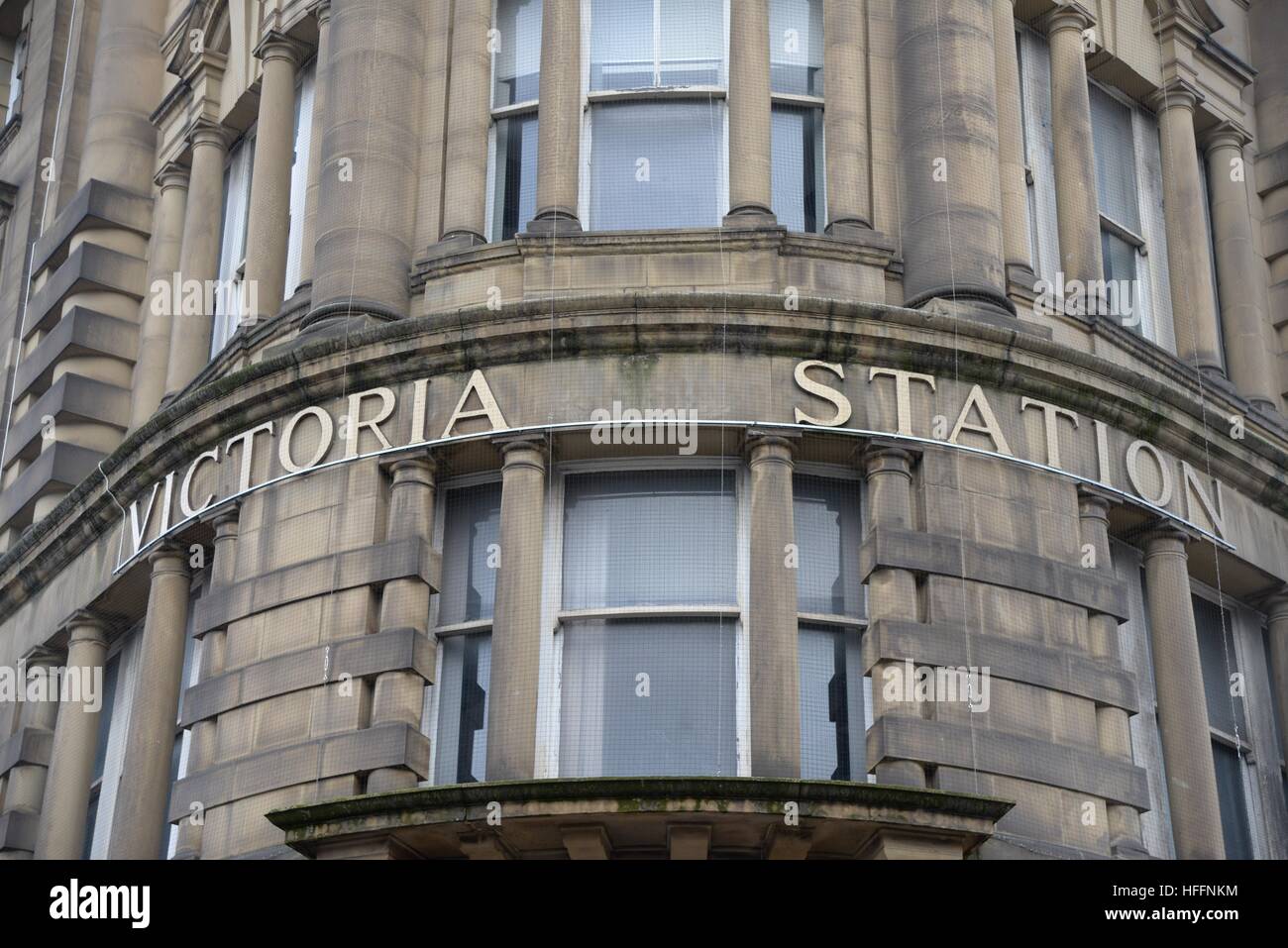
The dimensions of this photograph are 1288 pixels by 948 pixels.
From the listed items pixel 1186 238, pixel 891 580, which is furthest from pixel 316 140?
pixel 1186 238

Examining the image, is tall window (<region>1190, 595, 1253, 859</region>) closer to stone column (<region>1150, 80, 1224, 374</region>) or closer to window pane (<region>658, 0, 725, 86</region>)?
stone column (<region>1150, 80, 1224, 374</region>)

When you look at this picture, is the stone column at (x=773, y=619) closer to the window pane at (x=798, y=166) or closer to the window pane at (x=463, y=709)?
the window pane at (x=463, y=709)

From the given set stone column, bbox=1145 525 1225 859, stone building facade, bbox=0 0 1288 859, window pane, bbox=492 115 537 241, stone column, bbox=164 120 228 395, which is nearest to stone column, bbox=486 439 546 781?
stone building facade, bbox=0 0 1288 859

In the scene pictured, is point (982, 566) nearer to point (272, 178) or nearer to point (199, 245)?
point (272, 178)

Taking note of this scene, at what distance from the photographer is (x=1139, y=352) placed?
26984 mm

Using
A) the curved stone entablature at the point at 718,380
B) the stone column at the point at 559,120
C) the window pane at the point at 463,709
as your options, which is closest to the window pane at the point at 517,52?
the stone column at the point at 559,120

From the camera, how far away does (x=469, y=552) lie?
2370cm

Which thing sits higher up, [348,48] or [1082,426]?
[348,48]

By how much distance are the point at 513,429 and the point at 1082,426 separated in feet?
20.3

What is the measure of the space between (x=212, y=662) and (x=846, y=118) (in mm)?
9361

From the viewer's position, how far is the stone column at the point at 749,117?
25.0m
